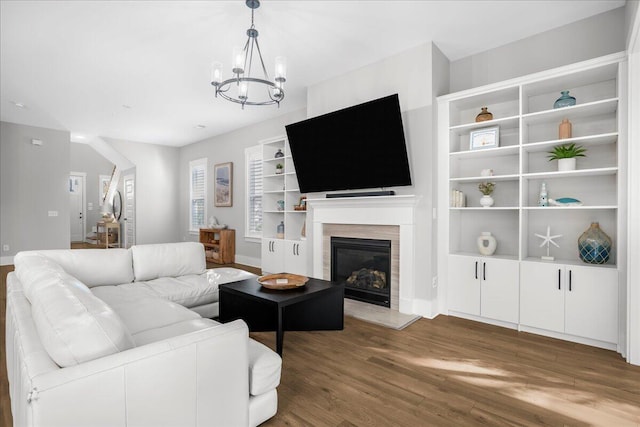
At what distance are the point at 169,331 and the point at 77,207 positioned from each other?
1132 centimetres

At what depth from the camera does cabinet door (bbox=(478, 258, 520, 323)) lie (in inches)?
123

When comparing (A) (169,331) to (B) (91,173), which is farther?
(B) (91,173)

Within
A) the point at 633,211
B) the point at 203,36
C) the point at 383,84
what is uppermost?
the point at 203,36

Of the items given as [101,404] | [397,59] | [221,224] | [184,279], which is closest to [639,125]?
[397,59]

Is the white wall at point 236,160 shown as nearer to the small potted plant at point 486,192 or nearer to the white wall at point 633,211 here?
the small potted plant at point 486,192

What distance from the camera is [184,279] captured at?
3287 mm

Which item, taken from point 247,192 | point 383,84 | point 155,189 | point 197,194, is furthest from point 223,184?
point 383,84

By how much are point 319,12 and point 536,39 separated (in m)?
2.16

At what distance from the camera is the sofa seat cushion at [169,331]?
1794 mm

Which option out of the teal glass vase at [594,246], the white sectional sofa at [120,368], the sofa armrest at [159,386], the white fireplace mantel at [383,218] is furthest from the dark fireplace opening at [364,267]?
the sofa armrest at [159,386]

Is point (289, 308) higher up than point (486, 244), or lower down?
lower down

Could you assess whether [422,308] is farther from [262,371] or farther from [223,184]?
[223,184]

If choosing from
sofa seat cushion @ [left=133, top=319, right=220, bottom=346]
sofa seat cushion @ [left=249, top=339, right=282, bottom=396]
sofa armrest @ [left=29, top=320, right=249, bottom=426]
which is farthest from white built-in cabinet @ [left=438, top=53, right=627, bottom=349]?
sofa armrest @ [left=29, top=320, right=249, bottom=426]

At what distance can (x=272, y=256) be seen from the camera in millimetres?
5371
